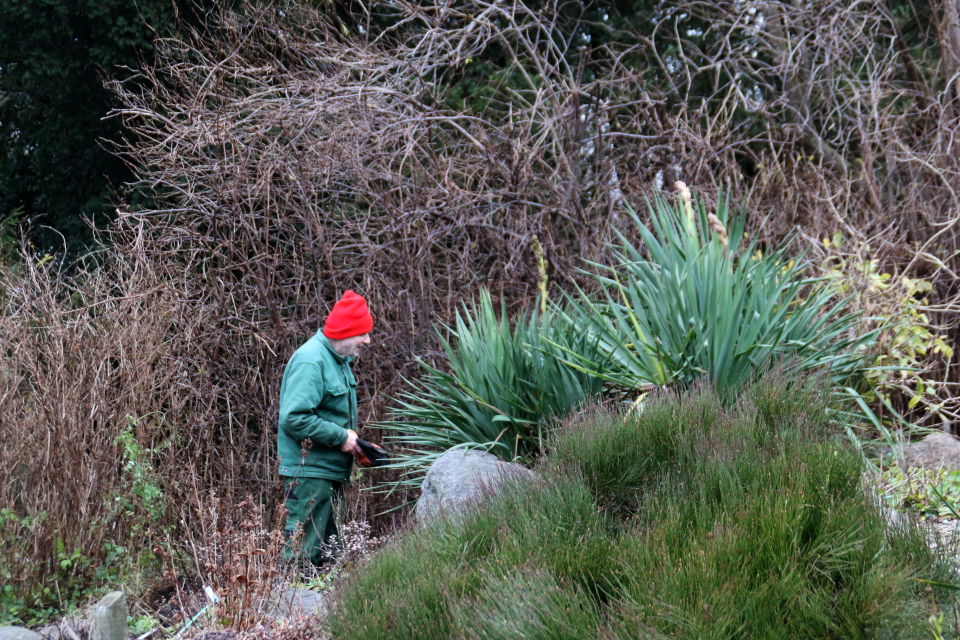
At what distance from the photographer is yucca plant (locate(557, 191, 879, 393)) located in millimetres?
4664

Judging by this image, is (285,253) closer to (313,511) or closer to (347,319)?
(347,319)

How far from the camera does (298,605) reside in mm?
3875

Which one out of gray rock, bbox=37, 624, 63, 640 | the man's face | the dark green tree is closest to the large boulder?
the man's face

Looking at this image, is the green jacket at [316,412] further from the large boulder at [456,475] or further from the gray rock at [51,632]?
the gray rock at [51,632]

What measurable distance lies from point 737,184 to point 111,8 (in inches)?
295

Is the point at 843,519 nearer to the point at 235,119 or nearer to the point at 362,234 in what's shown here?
the point at 362,234

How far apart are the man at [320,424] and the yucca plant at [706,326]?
4.61 ft

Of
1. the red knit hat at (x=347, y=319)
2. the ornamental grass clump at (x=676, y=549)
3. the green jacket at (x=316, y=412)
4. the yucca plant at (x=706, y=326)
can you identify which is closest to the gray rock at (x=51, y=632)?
the green jacket at (x=316, y=412)

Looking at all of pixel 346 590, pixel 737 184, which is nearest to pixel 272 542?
Result: pixel 346 590

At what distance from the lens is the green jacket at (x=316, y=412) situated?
15.8ft

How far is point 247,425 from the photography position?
22.2 feet

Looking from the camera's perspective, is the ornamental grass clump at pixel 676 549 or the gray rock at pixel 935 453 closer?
the ornamental grass clump at pixel 676 549

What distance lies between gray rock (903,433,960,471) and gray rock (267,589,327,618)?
3.58 meters

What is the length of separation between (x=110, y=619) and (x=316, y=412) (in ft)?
5.54
